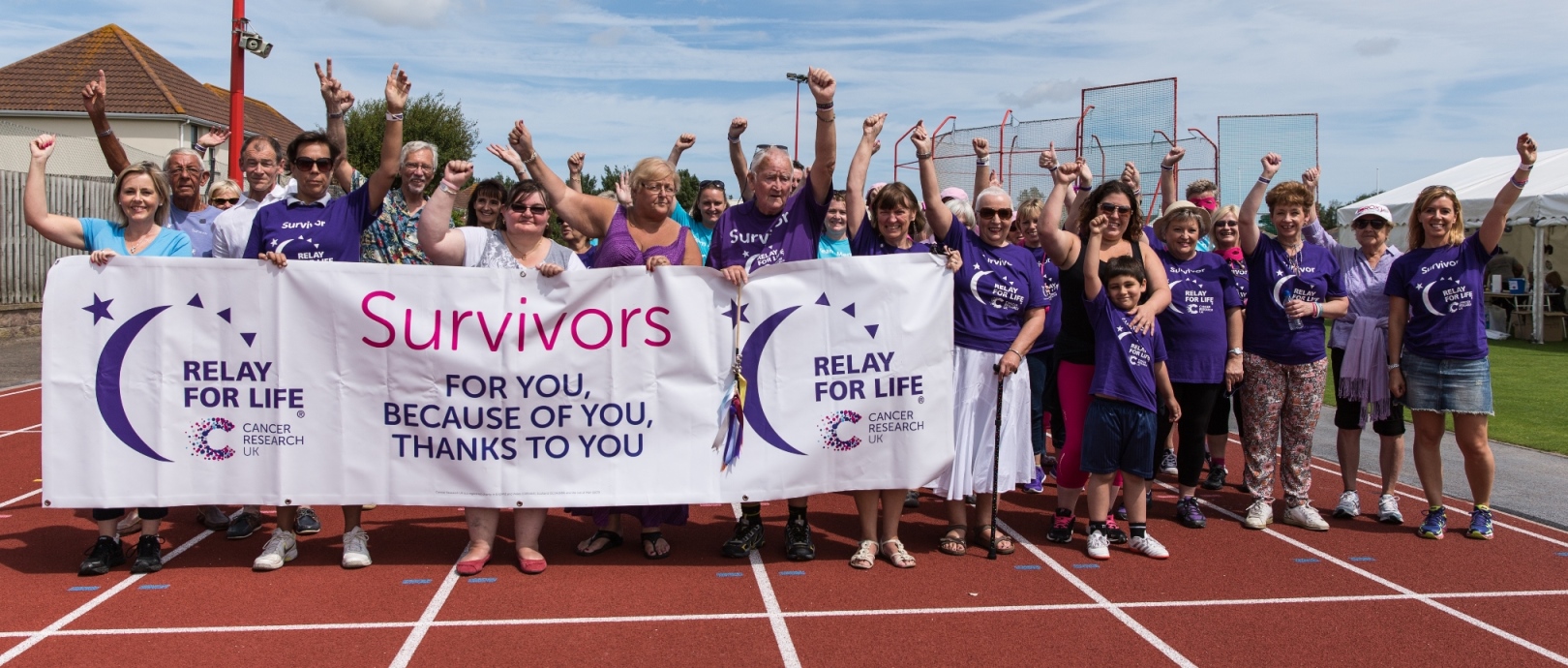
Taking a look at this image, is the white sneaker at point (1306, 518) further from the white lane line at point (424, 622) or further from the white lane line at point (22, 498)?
the white lane line at point (22, 498)

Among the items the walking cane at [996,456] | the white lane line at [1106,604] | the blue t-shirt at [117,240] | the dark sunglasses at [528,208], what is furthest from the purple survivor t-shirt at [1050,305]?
the blue t-shirt at [117,240]

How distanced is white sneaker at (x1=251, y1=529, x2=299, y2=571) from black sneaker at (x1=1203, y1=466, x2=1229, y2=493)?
544 cm

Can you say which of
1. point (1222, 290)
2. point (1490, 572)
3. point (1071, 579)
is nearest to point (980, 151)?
point (1222, 290)

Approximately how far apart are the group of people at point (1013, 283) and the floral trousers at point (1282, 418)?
12 mm

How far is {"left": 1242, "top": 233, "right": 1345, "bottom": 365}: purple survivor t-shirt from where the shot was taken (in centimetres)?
603

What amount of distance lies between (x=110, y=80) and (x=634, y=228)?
110ft

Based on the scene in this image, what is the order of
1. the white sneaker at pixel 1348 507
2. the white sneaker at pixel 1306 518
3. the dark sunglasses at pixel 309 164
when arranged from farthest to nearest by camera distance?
the white sneaker at pixel 1348 507 < the white sneaker at pixel 1306 518 < the dark sunglasses at pixel 309 164

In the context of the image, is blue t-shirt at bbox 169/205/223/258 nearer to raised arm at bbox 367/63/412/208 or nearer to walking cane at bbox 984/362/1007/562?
raised arm at bbox 367/63/412/208

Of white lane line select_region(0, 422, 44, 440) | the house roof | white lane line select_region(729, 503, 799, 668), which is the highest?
the house roof

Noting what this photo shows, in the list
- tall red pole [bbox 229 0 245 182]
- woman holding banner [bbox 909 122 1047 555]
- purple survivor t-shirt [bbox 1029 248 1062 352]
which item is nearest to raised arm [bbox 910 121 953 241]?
woman holding banner [bbox 909 122 1047 555]

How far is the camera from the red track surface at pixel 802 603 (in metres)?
4.05

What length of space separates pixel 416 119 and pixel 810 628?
4629 centimetres

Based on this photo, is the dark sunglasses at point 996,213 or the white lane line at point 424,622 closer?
the white lane line at point 424,622

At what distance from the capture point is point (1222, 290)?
240 inches
